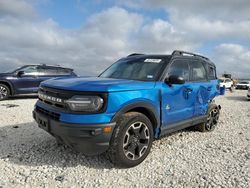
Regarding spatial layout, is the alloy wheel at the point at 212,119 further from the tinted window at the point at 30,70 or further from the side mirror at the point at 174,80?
the tinted window at the point at 30,70

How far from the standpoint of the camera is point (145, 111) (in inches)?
166

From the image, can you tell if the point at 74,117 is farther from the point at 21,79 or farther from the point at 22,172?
the point at 21,79

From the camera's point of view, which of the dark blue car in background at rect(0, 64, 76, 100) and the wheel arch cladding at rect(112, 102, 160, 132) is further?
the dark blue car in background at rect(0, 64, 76, 100)

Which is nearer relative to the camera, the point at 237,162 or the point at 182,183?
the point at 182,183

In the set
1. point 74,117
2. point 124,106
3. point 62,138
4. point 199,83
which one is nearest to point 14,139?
point 62,138

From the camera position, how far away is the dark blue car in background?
1134 centimetres

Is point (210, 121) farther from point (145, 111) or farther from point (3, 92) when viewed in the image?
point (3, 92)

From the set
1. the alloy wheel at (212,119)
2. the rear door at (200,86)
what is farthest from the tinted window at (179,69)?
the alloy wheel at (212,119)

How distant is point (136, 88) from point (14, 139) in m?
2.93

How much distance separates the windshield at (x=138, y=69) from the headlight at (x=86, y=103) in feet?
4.32

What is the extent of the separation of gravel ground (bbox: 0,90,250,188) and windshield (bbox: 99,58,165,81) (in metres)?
1.42

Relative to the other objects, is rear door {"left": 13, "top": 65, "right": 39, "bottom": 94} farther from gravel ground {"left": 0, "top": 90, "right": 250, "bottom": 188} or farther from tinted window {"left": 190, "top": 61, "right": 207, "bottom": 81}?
tinted window {"left": 190, "top": 61, "right": 207, "bottom": 81}

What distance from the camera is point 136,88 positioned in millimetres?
3992

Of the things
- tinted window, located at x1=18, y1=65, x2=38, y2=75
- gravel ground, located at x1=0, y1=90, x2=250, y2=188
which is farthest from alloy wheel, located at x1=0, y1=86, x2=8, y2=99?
gravel ground, located at x1=0, y1=90, x2=250, y2=188
